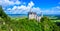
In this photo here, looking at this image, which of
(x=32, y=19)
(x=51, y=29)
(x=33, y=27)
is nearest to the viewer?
(x=33, y=27)

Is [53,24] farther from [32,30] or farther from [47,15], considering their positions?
[32,30]

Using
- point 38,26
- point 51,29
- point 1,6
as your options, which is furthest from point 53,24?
point 1,6

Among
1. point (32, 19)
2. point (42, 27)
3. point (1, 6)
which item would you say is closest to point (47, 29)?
point (42, 27)

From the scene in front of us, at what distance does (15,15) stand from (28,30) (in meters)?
1.02

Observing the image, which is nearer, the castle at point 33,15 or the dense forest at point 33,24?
the dense forest at point 33,24

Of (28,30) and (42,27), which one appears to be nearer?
(28,30)

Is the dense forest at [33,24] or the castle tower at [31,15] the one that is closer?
the dense forest at [33,24]

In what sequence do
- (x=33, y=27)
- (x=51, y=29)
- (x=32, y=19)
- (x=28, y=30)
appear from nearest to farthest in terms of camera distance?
(x=28, y=30) < (x=33, y=27) < (x=32, y=19) < (x=51, y=29)

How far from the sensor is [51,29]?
38.3 ft

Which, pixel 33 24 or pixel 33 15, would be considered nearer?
pixel 33 24

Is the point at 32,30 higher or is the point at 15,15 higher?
the point at 15,15

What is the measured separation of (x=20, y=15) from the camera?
1035 centimetres

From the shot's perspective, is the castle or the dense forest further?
the castle

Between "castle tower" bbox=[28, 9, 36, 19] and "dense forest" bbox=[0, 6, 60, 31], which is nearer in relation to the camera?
"dense forest" bbox=[0, 6, 60, 31]
